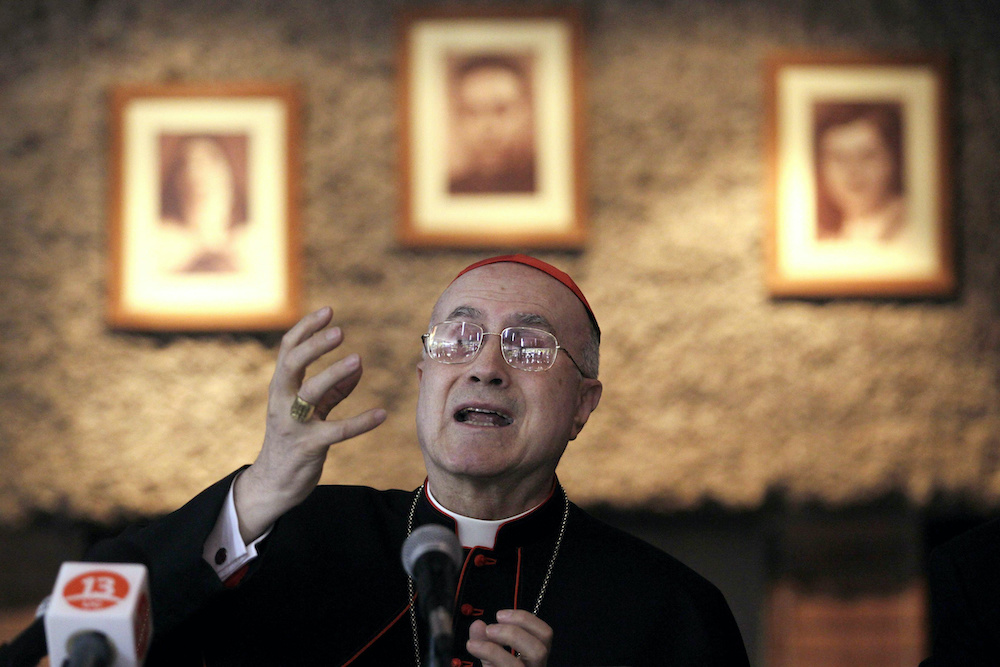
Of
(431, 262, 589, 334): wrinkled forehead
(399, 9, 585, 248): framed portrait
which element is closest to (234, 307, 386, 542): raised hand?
(431, 262, 589, 334): wrinkled forehead

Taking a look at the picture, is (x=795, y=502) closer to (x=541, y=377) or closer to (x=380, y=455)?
(x=380, y=455)

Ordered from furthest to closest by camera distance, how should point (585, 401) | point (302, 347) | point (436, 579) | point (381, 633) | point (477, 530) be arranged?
1. point (585, 401)
2. point (477, 530)
3. point (381, 633)
4. point (302, 347)
5. point (436, 579)

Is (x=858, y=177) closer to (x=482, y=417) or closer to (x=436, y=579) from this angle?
(x=482, y=417)

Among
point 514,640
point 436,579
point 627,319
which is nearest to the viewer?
point 436,579

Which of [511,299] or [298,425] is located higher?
[511,299]

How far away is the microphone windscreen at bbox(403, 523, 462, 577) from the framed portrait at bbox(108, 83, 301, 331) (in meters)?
2.14

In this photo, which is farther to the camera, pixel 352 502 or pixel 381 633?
pixel 352 502

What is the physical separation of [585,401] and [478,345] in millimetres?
317

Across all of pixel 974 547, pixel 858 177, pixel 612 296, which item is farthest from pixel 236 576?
pixel 858 177

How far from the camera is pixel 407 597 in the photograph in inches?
75.5

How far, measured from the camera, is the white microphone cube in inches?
41.9

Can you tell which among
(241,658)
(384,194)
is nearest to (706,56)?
(384,194)

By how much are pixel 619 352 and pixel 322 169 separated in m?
1.22

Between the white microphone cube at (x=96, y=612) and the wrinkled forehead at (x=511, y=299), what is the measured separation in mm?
987
